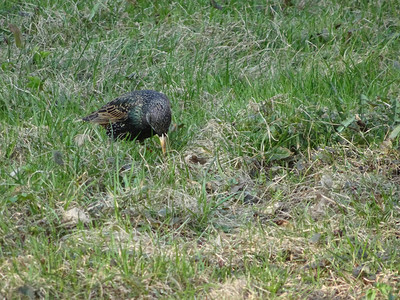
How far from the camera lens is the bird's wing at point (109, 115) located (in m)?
6.00

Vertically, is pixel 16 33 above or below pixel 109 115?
above

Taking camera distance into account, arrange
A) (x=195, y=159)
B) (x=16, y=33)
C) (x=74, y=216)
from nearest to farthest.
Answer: (x=74, y=216) → (x=195, y=159) → (x=16, y=33)

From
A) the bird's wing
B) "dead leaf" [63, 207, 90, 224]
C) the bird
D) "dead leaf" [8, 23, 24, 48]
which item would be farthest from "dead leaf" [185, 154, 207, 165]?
"dead leaf" [8, 23, 24, 48]

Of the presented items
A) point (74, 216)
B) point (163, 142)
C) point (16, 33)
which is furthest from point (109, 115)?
point (16, 33)

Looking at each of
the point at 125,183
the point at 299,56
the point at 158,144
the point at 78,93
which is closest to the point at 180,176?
the point at 125,183

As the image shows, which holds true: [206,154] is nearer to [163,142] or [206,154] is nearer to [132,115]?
[163,142]

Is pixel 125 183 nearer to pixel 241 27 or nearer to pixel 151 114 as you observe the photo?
pixel 151 114

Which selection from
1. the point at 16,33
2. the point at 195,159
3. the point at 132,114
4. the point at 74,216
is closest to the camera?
the point at 74,216

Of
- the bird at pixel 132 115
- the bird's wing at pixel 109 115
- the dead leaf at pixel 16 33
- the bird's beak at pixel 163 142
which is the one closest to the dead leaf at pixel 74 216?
the bird's beak at pixel 163 142

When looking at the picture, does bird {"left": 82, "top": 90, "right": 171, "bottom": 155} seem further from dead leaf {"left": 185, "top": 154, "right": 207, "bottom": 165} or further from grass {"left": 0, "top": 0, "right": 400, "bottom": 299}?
dead leaf {"left": 185, "top": 154, "right": 207, "bottom": 165}

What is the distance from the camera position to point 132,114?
5.99 meters

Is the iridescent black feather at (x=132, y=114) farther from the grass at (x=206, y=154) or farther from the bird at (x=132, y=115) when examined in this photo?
the grass at (x=206, y=154)

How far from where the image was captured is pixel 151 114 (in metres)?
5.76

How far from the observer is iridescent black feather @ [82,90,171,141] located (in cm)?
587
